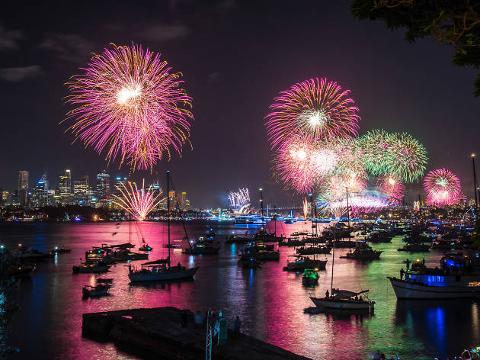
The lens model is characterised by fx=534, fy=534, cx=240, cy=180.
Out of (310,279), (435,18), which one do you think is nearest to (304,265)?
(310,279)

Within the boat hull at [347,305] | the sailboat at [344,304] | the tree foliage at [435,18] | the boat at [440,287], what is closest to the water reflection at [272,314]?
the boat hull at [347,305]

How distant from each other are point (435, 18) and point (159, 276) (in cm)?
5140

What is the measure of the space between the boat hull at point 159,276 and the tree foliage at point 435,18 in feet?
165

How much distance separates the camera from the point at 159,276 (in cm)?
5747

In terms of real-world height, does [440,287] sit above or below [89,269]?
above

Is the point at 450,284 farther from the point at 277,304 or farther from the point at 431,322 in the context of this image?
the point at 277,304

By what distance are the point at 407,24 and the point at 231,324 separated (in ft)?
96.7

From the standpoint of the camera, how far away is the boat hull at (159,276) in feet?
186

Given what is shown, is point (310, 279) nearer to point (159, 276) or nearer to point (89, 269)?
point (159, 276)

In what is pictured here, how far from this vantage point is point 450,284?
42.8m

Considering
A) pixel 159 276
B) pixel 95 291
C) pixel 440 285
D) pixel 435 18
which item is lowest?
pixel 95 291

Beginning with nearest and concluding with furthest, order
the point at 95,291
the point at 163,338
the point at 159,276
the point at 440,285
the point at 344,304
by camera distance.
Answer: the point at 163,338, the point at 344,304, the point at 440,285, the point at 95,291, the point at 159,276

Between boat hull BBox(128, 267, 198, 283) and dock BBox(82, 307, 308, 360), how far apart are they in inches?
918

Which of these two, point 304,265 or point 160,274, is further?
point 304,265
